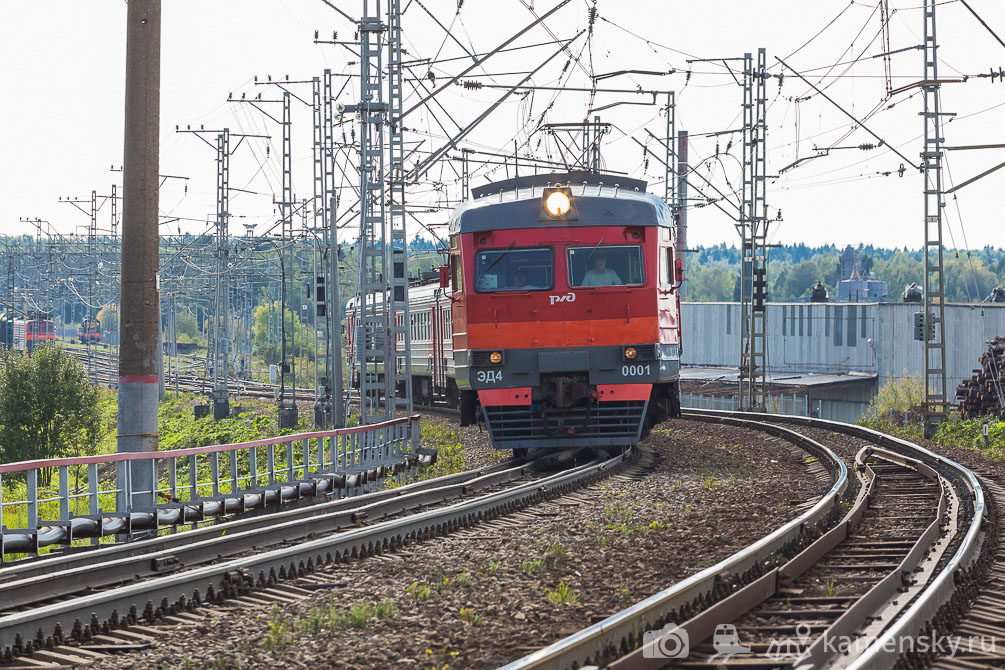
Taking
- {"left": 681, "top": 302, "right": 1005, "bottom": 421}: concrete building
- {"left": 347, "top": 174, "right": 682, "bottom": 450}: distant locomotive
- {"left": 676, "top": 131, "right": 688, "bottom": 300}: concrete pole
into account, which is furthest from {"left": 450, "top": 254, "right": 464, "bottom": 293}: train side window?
{"left": 681, "top": 302, "right": 1005, "bottom": 421}: concrete building

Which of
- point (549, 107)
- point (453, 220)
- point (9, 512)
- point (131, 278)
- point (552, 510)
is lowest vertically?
point (9, 512)

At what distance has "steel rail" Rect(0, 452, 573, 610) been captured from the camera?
25.2 feet

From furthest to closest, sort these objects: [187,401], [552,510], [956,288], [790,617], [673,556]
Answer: [956,288], [187,401], [552,510], [673,556], [790,617]

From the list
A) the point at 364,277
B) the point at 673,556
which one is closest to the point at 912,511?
the point at 673,556

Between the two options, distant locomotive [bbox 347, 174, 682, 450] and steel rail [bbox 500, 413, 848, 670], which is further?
distant locomotive [bbox 347, 174, 682, 450]

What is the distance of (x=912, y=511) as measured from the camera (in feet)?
38.3

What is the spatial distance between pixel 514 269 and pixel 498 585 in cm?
828

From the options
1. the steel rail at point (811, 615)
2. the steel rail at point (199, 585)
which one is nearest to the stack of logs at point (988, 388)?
the steel rail at point (811, 615)

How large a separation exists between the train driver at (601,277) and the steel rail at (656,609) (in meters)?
6.20

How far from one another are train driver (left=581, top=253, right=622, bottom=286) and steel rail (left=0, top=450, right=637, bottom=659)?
196 inches

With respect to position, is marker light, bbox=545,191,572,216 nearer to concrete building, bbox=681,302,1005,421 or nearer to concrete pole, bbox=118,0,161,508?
concrete pole, bbox=118,0,161,508

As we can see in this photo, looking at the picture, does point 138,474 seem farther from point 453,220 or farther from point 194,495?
point 453,220

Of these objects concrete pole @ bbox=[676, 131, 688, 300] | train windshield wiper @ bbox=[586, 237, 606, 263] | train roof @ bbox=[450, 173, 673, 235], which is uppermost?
concrete pole @ bbox=[676, 131, 688, 300]

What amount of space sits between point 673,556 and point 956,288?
531 feet
